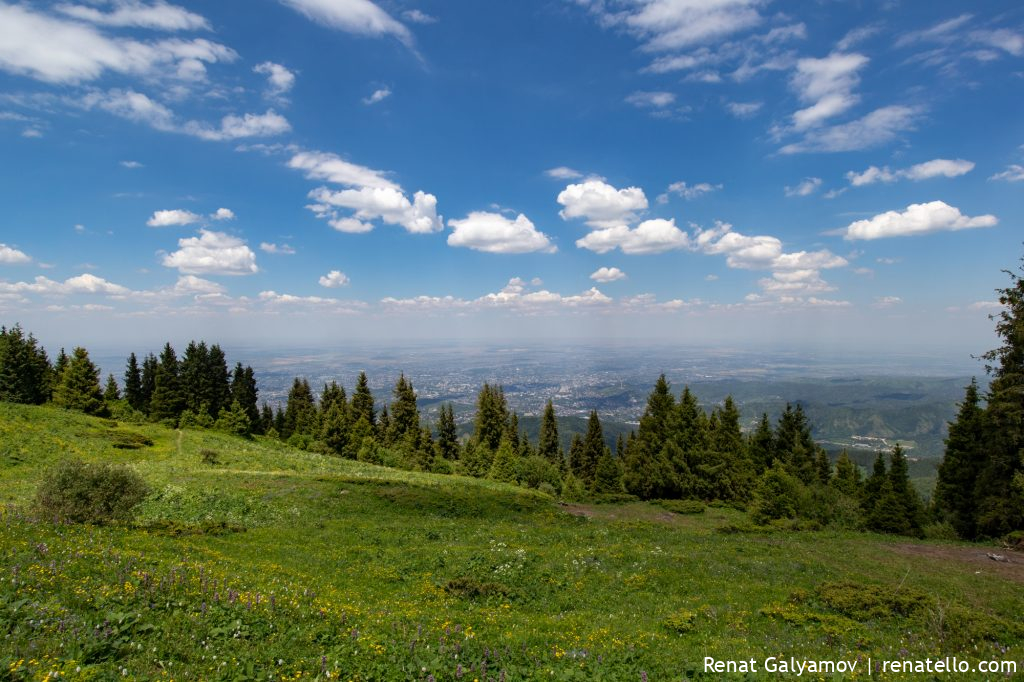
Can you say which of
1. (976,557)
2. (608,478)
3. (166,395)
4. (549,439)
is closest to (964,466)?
(976,557)

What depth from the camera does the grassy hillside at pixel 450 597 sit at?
24.3ft

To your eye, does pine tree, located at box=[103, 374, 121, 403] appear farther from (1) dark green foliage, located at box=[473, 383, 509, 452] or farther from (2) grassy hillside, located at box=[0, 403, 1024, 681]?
(1) dark green foliage, located at box=[473, 383, 509, 452]

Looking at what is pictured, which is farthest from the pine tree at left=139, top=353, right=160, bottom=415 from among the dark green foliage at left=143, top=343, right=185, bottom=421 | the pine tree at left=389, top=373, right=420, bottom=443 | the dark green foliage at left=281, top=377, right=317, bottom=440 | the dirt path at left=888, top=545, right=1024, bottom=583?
the dirt path at left=888, top=545, right=1024, bottom=583

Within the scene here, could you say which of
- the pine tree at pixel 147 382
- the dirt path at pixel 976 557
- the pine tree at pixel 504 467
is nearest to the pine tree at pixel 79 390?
the pine tree at pixel 147 382

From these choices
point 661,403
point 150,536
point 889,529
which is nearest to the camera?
point 150,536

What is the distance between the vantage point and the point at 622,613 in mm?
12836

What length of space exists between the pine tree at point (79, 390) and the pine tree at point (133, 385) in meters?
17.4

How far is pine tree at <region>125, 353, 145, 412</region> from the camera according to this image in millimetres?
78875

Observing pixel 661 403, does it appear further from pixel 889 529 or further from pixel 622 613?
pixel 622 613

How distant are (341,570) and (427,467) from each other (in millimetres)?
50828

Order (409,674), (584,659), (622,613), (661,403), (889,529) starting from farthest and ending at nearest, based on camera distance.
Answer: (661,403)
(889,529)
(622,613)
(584,659)
(409,674)

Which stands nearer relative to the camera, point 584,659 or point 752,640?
point 584,659

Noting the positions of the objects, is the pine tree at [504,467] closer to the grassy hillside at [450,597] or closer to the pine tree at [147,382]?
the grassy hillside at [450,597]

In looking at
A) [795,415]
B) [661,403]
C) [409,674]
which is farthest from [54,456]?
[795,415]
